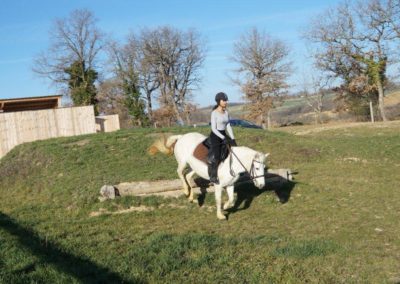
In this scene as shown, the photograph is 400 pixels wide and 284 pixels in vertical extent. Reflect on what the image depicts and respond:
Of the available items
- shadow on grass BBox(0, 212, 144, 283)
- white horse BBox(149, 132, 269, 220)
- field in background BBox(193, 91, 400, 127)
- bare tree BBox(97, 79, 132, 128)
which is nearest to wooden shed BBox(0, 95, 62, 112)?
white horse BBox(149, 132, 269, 220)

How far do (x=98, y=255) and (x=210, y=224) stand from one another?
119 inches

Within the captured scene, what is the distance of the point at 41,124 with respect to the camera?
89.0 feet

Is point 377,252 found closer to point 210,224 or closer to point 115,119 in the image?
point 210,224

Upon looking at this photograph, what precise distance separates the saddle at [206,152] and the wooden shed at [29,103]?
26.7 m

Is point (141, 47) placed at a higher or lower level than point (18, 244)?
higher

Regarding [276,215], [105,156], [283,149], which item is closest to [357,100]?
[283,149]

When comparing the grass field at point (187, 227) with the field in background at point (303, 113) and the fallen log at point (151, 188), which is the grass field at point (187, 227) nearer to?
the fallen log at point (151, 188)

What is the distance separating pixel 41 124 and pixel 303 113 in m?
55.8

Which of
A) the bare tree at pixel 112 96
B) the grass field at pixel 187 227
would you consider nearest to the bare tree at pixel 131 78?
the bare tree at pixel 112 96

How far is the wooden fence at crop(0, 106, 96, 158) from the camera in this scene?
25.8m

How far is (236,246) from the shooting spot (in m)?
7.85

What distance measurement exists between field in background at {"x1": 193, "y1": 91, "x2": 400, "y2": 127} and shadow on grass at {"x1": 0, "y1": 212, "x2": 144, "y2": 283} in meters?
54.3

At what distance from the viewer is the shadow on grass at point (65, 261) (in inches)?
255

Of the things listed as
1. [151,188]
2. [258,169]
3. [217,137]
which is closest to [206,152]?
[217,137]
